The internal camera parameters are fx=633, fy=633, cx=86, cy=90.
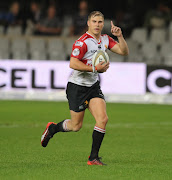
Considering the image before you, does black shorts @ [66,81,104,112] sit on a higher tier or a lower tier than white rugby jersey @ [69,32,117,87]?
lower

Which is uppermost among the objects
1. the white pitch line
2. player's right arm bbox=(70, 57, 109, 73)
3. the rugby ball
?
the rugby ball

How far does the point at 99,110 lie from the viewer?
7773mm

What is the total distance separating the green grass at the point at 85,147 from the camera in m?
7.12

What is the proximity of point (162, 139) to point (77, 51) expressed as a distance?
11.3ft

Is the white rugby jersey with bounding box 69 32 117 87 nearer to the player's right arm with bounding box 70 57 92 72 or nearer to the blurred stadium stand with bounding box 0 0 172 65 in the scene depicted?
the player's right arm with bounding box 70 57 92 72

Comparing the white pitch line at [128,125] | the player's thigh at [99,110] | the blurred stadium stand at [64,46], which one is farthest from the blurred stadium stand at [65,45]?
the player's thigh at [99,110]

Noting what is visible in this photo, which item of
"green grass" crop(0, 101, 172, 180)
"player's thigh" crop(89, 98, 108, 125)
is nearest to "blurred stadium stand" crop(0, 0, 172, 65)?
"green grass" crop(0, 101, 172, 180)

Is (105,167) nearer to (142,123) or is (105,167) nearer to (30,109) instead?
(142,123)

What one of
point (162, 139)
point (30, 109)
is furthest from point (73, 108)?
point (30, 109)

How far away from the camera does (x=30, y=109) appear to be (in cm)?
1596

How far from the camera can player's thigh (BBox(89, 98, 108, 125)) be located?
7.76 m

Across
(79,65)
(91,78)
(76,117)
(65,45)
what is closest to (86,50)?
(79,65)

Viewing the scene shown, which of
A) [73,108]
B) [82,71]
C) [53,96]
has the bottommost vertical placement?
[53,96]

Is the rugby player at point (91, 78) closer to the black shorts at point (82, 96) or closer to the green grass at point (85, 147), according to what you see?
the black shorts at point (82, 96)
